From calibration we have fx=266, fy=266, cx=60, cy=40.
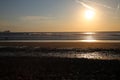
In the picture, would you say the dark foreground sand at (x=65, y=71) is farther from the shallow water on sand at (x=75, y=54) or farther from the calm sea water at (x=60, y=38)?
the calm sea water at (x=60, y=38)

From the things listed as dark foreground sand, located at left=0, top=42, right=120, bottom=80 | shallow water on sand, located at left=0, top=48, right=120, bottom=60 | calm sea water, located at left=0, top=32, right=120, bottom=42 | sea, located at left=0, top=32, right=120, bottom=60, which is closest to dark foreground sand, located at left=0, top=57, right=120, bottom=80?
dark foreground sand, located at left=0, top=42, right=120, bottom=80

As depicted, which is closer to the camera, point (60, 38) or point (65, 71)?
point (65, 71)

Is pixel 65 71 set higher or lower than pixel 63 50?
lower

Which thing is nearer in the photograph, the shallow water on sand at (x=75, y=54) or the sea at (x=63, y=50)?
the shallow water on sand at (x=75, y=54)

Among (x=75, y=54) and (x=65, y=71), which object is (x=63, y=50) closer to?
(x=75, y=54)

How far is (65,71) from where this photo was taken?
19.5 meters

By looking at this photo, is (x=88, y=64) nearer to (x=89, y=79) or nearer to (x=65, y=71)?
(x=65, y=71)

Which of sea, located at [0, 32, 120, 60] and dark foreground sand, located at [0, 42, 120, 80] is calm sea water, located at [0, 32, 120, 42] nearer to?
sea, located at [0, 32, 120, 60]

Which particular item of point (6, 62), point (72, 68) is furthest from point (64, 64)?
point (6, 62)

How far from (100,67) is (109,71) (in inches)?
68.5

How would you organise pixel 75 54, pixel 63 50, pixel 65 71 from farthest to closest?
1. pixel 63 50
2. pixel 75 54
3. pixel 65 71

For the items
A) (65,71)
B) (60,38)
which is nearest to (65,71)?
(65,71)

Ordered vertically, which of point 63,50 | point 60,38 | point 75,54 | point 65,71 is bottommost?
point 65,71

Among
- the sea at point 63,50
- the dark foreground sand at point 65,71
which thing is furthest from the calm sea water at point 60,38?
the dark foreground sand at point 65,71
